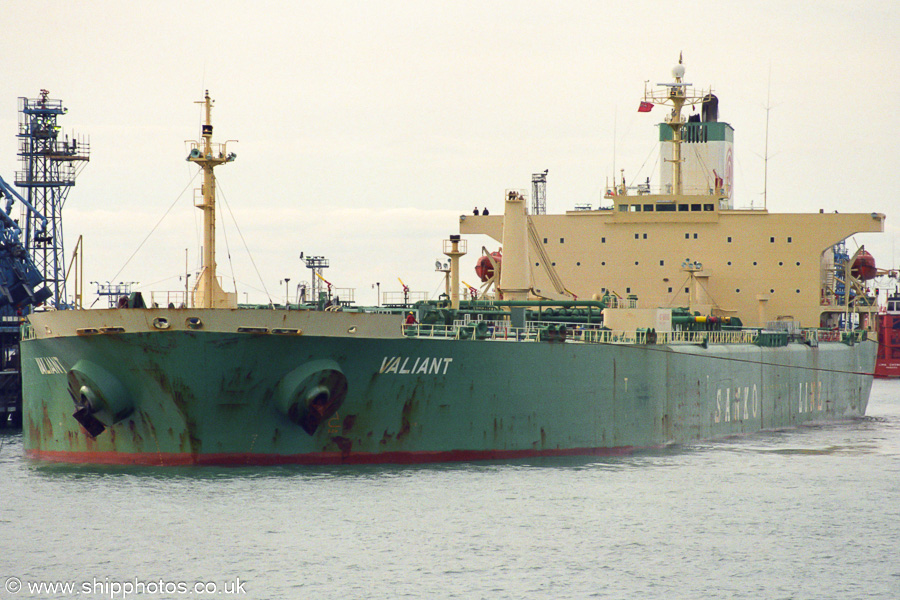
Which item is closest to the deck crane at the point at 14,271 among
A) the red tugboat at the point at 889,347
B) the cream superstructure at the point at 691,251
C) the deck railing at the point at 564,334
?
the cream superstructure at the point at 691,251

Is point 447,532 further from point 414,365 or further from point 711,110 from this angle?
point 711,110

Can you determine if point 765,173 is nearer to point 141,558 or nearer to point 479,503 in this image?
point 479,503

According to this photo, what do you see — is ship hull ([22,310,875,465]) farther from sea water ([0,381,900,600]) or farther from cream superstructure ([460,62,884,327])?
cream superstructure ([460,62,884,327])

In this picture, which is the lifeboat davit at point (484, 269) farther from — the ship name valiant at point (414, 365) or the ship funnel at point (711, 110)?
the ship name valiant at point (414, 365)

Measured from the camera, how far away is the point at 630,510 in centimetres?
2409

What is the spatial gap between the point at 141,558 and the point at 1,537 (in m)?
3.23

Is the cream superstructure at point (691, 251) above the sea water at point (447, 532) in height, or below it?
above

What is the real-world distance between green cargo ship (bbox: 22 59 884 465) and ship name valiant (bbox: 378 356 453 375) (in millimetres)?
29

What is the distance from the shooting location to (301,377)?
1001 inches

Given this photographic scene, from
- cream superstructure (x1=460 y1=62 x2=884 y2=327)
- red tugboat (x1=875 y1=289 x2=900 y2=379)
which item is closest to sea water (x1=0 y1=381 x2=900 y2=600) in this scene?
cream superstructure (x1=460 y1=62 x2=884 y2=327)

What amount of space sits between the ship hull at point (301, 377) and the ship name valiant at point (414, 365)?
3 cm

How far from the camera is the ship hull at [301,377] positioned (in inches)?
999

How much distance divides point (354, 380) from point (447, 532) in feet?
18.4

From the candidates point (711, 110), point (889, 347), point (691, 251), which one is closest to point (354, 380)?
point (691, 251)
